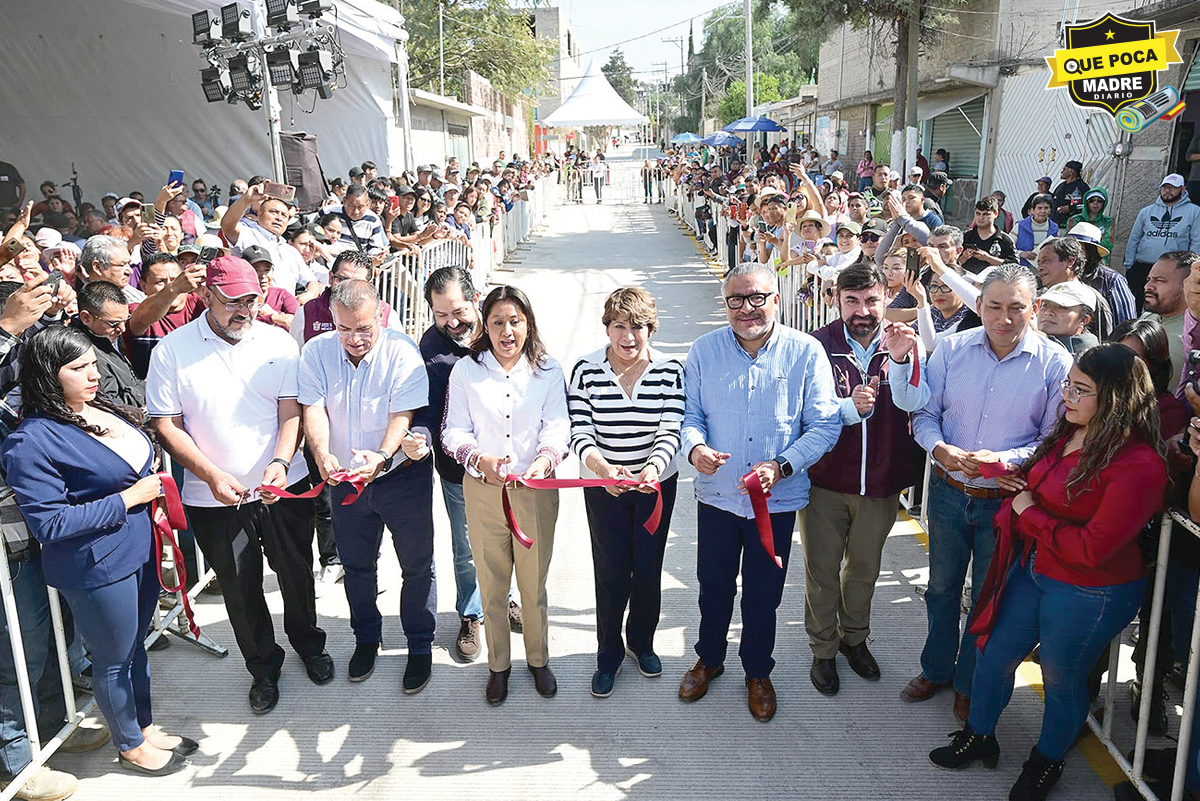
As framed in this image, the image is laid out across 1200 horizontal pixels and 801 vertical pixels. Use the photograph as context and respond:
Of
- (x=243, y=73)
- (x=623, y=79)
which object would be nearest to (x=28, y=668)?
(x=243, y=73)

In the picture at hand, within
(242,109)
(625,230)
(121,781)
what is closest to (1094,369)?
(121,781)

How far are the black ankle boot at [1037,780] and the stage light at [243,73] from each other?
35.1 feet

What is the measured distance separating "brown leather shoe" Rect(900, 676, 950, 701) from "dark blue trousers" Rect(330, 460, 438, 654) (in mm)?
2245

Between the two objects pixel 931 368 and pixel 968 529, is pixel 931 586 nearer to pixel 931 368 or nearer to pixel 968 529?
pixel 968 529

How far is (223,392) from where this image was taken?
351 centimetres

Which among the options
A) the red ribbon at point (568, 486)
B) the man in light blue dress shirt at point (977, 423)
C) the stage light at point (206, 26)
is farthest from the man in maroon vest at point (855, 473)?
the stage light at point (206, 26)

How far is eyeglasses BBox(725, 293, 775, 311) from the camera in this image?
10.9 feet

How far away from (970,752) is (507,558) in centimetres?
207

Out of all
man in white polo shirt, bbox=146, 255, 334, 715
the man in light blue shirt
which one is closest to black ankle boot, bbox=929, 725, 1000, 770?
the man in light blue shirt

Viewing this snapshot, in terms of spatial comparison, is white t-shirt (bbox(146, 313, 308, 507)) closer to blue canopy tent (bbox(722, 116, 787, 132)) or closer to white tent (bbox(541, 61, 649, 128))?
white tent (bbox(541, 61, 649, 128))

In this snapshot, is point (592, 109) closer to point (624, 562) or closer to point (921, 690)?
point (624, 562)

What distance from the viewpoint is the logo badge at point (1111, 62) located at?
796 centimetres

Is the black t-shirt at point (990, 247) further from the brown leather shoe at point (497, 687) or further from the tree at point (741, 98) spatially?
the tree at point (741, 98)

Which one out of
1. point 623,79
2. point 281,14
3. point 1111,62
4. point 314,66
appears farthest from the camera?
point 623,79
